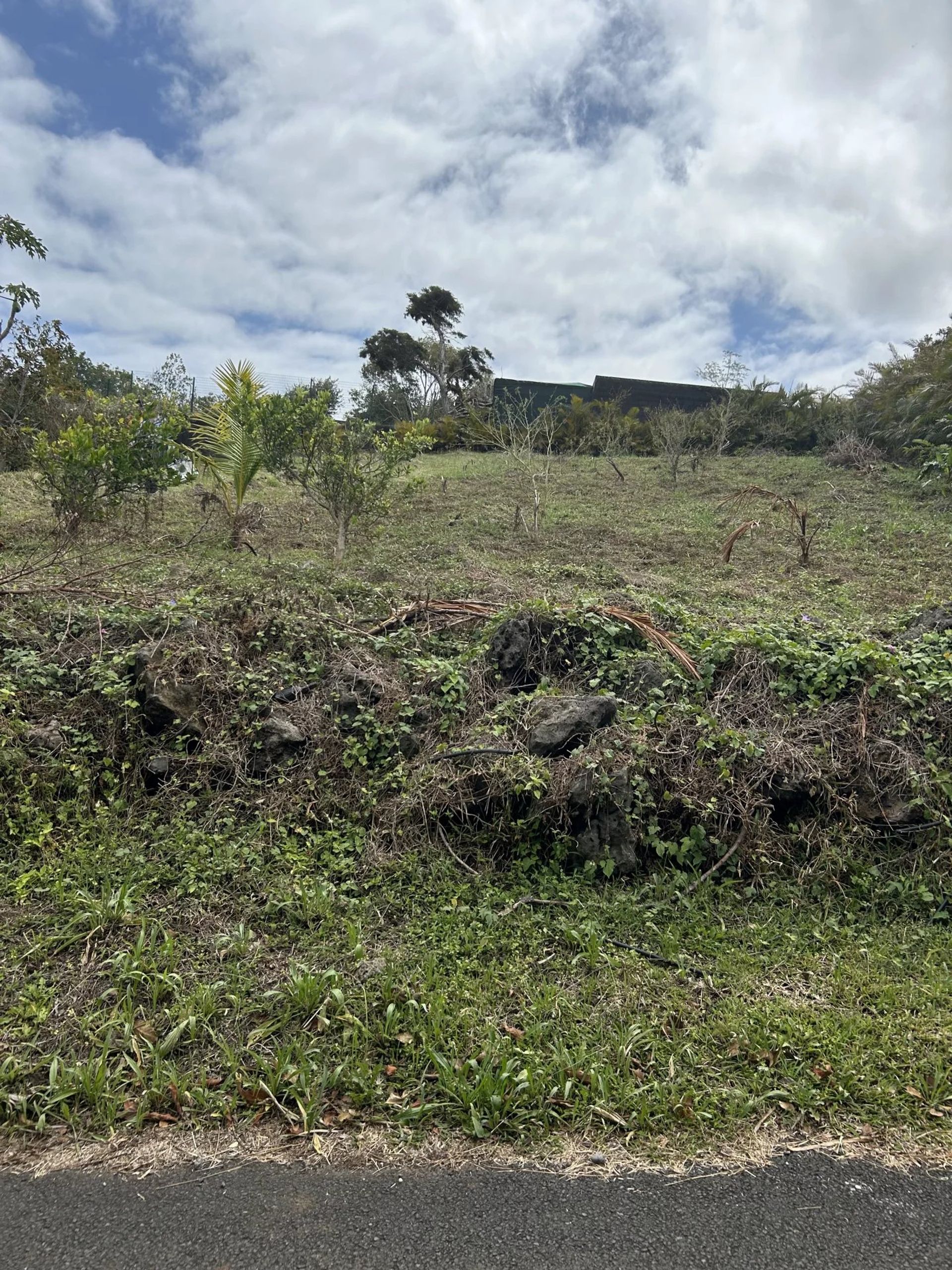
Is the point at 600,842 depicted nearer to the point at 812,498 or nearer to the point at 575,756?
the point at 575,756

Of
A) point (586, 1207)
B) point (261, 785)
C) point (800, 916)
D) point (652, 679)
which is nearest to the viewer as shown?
point (586, 1207)

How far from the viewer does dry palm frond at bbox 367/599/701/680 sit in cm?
424

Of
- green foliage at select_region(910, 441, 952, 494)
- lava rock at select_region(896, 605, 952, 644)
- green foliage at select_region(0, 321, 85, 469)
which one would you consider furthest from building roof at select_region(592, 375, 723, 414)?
lava rock at select_region(896, 605, 952, 644)

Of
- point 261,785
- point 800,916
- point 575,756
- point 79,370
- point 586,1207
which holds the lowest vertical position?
point 586,1207

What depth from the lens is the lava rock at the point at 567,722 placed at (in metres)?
3.33

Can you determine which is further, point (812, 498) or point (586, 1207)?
point (812, 498)

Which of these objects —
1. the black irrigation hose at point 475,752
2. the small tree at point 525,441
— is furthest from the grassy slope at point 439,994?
the small tree at point 525,441

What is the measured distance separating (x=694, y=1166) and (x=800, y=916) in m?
1.31

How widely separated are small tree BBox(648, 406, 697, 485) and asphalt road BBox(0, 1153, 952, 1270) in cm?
1459

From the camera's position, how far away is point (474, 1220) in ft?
5.33

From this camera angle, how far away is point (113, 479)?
24.8ft

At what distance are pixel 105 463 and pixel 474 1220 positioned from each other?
25.3ft

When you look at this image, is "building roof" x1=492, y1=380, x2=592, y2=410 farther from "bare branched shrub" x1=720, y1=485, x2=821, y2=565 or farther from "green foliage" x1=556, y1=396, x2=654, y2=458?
"bare branched shrub" x1=720, y1=485, x2=821, y2=565

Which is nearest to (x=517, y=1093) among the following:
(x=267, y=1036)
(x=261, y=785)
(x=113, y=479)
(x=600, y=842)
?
(x=267, y=1036)
